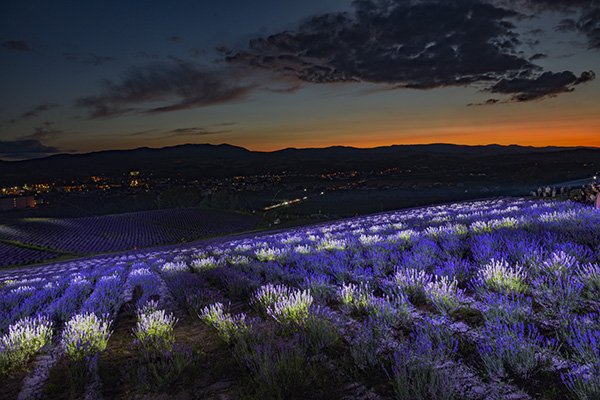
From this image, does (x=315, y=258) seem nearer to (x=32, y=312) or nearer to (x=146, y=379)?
(x=146, y=379)

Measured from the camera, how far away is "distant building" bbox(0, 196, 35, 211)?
121 metres

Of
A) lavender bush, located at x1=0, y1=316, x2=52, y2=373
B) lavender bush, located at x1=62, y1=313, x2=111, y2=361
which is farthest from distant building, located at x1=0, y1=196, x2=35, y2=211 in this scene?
lavender bush, located at x1=62, y1=313, x2=111, y2=361

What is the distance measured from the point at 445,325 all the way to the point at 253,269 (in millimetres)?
5831


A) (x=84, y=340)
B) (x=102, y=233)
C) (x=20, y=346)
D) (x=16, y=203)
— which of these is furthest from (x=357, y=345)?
(x=16, y=203)

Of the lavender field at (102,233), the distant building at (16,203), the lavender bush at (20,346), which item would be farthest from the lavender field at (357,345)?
the distant building at (16,203)

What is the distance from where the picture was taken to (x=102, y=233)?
54281 millimetres

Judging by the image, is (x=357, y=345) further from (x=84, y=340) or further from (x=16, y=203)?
(x=16, y=203)

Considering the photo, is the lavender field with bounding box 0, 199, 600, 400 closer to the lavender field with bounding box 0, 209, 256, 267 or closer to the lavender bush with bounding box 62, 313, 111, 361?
the lavender bush with bounding box 62, 313, 111, 361

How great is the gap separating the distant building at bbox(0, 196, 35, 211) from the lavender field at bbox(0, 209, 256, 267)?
274 feet

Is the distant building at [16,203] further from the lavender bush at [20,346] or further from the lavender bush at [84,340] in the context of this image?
the lavender bush at [84,340]

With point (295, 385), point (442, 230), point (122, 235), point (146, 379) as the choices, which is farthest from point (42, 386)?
point (122, 235)

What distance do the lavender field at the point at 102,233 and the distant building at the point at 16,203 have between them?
83.4m

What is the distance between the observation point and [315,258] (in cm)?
827

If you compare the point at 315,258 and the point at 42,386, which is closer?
the point at 42,386
